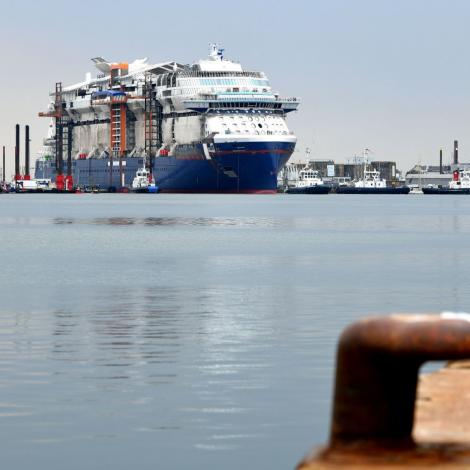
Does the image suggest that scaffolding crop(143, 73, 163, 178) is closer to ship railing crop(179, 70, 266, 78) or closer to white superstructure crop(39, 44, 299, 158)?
white superstructure crop(39, 44, 299, 158)

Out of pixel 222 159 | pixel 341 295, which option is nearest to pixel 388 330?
pixel 341 295

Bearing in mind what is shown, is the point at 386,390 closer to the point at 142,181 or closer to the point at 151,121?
the point at 151,121

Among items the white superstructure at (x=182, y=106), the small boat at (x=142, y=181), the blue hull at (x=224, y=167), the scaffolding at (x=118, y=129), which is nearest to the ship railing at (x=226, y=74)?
the white superstructure at (x=182, y=106)

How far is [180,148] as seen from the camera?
173500 mm

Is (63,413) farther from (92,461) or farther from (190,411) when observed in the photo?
(92,461)

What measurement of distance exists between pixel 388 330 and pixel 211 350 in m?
13.4

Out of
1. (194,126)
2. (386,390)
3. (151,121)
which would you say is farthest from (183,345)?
(151,121)

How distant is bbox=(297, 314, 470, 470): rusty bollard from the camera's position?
6.82 metres

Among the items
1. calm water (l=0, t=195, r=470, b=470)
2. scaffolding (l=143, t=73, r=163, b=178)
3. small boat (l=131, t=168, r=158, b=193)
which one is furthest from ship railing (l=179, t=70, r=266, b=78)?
calm water (l=0, t=195, r=470, b=470)

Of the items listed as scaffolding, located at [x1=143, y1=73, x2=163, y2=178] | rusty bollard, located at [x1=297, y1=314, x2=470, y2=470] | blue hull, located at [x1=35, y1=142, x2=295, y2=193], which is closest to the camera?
rusty bollard, located at [x1=297, y1=314, x2=470, y2=470]

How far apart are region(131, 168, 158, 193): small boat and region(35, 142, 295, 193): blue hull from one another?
5.08 metres

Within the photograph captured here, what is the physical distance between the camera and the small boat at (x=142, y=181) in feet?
614

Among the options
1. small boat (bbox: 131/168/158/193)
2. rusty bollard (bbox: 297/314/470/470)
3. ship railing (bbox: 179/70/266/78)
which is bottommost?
rusty bollard (bbox: 297/314/470/470)

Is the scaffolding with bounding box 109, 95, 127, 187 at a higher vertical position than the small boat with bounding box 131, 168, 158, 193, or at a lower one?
higher
